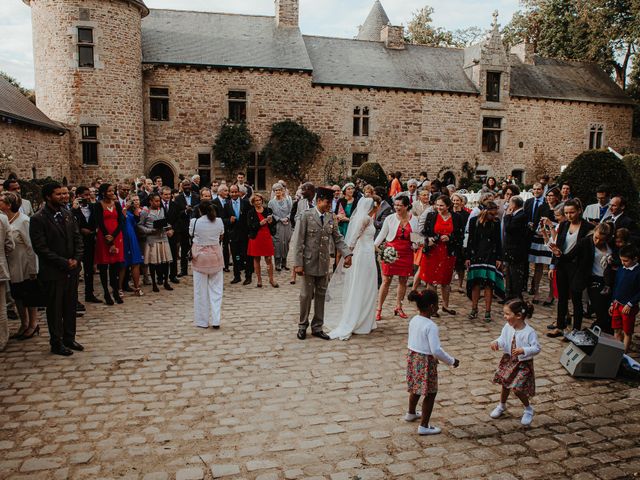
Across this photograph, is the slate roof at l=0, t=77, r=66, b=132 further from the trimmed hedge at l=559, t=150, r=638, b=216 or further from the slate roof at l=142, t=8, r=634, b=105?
the trimmed hedge at l=559, t=150, r=638, b=216

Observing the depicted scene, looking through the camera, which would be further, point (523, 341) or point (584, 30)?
point (584, 30)

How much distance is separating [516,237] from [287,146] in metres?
16.0

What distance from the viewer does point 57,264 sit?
6.38 m

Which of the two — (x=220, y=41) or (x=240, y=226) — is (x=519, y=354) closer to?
(x=240, y=226)

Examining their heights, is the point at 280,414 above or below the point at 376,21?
below

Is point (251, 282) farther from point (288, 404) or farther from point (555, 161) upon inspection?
A: point (555, 161)

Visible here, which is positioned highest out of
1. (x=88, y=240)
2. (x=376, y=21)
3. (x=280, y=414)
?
(x=376, y=21)

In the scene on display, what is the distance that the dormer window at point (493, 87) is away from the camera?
26750 mm

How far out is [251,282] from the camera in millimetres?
10852

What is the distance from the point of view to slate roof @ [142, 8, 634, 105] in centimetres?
2289

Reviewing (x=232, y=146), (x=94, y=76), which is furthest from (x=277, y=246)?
(x=94, y=76)

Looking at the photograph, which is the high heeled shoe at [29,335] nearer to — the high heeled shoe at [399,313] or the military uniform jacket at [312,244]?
the military uniform jacket at [312,244]

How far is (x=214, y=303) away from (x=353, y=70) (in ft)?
65.5

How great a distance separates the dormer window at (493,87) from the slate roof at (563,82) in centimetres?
94
